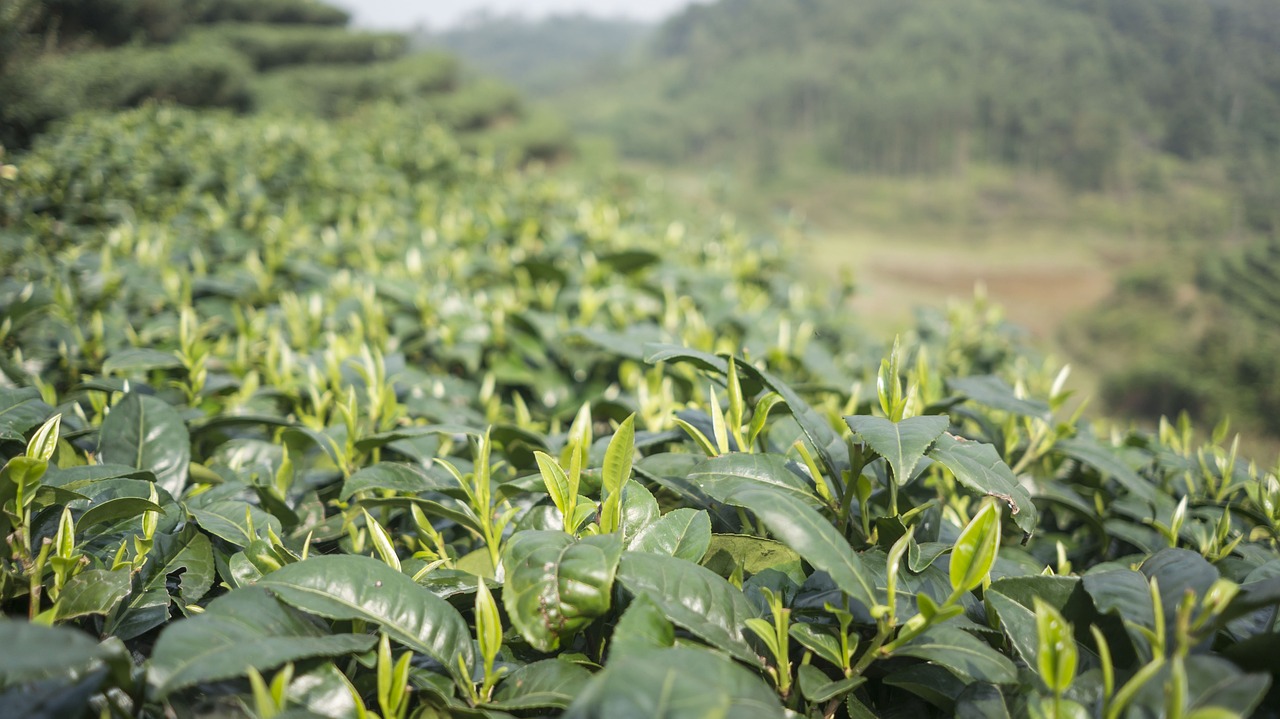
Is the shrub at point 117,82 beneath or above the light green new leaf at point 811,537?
above

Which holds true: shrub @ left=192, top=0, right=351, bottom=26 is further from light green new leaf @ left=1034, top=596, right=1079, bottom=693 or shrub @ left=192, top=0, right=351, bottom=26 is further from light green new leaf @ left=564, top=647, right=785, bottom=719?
light green new leaf @ left=1034, top=596, right=1079, bottom=693

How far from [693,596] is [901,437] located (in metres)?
0.27

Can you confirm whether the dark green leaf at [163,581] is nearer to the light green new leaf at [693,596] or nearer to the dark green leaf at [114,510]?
the dark green leaf at [114,510]

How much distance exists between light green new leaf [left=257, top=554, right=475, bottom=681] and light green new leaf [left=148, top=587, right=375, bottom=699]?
22 mm

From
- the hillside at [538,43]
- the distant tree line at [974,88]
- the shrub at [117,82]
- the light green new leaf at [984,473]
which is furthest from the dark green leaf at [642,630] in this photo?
the hillside at [538,43]

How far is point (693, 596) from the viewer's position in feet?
2.33

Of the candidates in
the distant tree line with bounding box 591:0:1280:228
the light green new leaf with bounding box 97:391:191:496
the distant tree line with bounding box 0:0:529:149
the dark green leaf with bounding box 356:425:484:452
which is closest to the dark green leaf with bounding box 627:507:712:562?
the dark green leaf with bounding box 356:425:484:452

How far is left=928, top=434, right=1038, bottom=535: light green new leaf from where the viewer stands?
2.48ft

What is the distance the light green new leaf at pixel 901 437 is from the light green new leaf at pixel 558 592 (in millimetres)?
283

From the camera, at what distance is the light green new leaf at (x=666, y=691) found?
523 millimetres

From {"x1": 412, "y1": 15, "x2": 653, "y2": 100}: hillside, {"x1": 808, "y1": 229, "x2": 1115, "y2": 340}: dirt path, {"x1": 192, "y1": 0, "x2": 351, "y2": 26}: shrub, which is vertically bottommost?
{"x1": 808, "y1": 229, "x2": 1115, "y2": 340}: dirt path

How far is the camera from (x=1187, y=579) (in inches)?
28.2

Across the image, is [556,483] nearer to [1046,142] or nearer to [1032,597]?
[1032,597]

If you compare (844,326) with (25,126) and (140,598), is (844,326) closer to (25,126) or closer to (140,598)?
(140,598)
